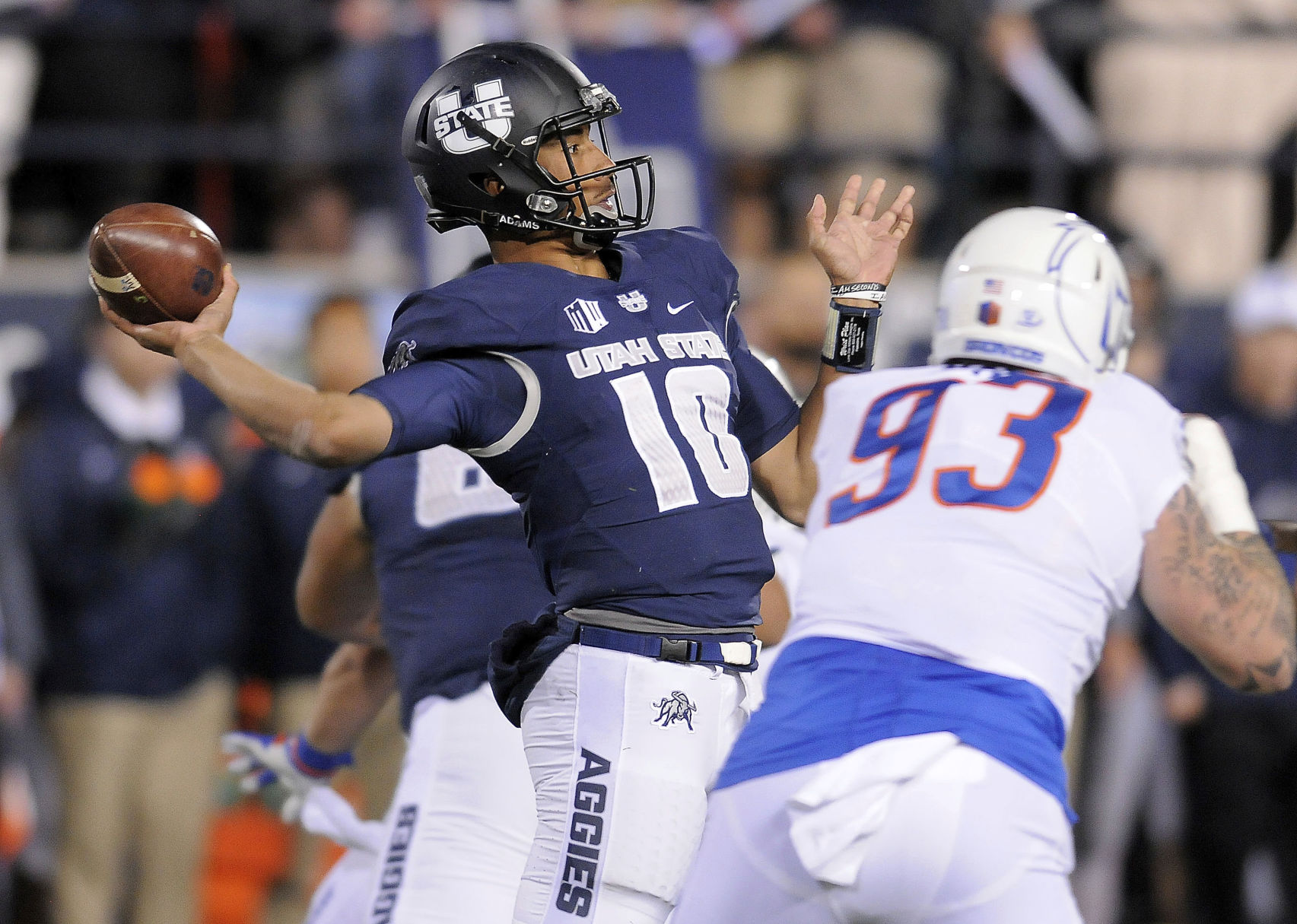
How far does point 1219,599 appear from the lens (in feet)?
11.0

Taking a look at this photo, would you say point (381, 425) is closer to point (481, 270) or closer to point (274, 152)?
point (481, 270)

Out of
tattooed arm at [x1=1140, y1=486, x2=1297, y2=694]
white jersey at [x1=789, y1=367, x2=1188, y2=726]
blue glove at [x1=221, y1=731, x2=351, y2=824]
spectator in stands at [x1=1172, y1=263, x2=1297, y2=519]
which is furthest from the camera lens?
A: spectator in stands at [x1=1172, y1=263, x2=1297, y2=519]

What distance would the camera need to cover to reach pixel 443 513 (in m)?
3.89

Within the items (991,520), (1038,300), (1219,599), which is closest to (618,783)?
(991,520)

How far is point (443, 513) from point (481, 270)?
897mm

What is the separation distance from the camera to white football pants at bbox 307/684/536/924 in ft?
11.8

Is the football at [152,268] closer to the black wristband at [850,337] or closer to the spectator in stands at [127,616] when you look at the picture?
the black wristband at [850,337]

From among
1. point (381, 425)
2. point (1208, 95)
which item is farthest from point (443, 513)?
point (1208, 95)

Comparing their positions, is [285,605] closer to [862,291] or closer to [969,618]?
[862,291]

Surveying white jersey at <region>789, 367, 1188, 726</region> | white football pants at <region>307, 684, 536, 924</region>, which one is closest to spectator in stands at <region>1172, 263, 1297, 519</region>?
white jersey at <region>789, 367, 1188, 726</region>

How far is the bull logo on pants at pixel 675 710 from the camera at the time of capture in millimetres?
2957

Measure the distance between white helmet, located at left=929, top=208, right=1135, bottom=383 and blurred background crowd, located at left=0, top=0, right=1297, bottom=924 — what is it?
196 centimetres

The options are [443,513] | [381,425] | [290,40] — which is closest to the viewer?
[381,425]

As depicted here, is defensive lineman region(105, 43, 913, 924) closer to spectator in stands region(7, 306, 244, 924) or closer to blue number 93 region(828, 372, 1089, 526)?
blue number 93 region(828, 372, 1089, 526)
